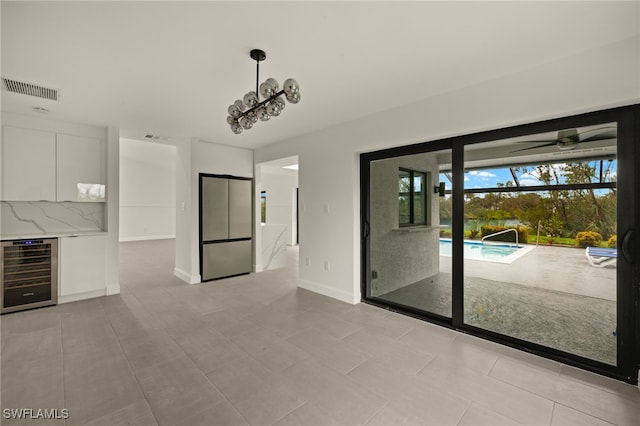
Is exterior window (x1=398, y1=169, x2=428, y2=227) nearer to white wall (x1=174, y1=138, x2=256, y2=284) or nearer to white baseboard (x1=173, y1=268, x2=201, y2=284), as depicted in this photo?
white wall (x1=174, y1=138, x2=256, y2=284)

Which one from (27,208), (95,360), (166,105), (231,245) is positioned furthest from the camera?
(231,245)

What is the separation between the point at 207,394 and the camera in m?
1.98


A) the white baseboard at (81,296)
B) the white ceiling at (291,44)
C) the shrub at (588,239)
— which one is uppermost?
the white ceiling at (291,44)

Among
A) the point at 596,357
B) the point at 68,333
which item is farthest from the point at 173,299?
the point at 596,357

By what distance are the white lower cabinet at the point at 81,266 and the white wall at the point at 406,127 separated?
115 inches

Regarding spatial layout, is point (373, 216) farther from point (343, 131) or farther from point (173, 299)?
point (173, 299)

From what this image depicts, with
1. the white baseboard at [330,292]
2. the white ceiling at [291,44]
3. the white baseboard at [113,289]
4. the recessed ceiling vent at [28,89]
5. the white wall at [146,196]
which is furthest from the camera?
the white wall at [146,196]

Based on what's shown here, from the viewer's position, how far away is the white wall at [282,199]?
1007 cm

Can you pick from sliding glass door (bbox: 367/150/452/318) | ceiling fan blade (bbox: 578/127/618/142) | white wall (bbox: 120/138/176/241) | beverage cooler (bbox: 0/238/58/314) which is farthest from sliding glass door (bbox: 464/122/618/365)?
white wall (bbox: 120/138/176/241)

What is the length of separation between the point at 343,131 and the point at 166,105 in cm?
223

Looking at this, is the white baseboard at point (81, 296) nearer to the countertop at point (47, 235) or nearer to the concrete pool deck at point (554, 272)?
the countertop at point (47, 235)

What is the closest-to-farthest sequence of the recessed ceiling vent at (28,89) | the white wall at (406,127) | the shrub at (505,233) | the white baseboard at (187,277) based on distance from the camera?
the white wall at (406,127), the recessed ceiling vent at (28,89), the shrub at (505,233), the white baseboard at (187,277)

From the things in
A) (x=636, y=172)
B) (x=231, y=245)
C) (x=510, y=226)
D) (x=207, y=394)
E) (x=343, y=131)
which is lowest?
(x=207, y=394)

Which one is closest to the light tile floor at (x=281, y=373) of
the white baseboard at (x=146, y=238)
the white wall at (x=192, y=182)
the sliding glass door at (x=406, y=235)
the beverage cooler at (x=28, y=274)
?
the beverage cooler at (x=28, y=274)
